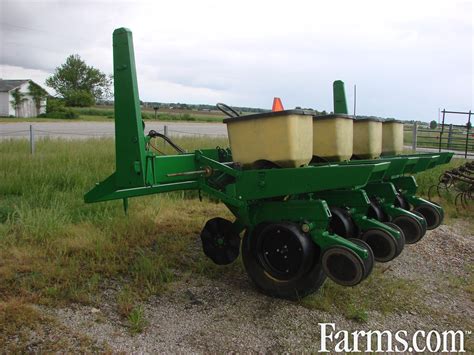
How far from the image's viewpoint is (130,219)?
18.0 ft

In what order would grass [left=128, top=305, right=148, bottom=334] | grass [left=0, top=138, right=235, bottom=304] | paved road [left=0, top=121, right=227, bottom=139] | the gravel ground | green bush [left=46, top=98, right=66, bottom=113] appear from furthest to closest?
green bush [left=46, top=98, right=66, bottom=113] < paved road [left=0, top=121, right=227, bottom=139] < grass [left=0, top=138, right=235, bottom=304] < grass [left=128, top=305, right=148, bottom=334] < the gravel ground

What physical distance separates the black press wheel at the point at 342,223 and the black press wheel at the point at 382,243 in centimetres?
12

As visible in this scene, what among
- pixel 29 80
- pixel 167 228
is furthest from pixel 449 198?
pixel 29 80

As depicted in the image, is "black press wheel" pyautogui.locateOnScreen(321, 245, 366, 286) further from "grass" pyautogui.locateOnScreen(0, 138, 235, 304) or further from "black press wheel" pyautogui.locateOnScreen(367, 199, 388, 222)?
"grass" pyautogui.locateOnScreen(0, 138, 235, 304)

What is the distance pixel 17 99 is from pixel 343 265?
49995 millimetres

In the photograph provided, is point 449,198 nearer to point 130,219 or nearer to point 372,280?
point 372,280

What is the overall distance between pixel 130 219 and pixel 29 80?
2083 inches

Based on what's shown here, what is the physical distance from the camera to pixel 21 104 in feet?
156

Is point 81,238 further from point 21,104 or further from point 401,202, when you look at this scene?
point 21,104

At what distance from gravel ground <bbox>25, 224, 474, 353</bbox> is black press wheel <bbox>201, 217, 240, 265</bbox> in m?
0.25

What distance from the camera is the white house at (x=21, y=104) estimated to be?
152 feet

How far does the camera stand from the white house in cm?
4622

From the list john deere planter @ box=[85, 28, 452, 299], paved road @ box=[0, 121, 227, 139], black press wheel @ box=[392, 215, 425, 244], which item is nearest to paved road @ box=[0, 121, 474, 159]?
paved road @ box=[0, 121, 227, 139]

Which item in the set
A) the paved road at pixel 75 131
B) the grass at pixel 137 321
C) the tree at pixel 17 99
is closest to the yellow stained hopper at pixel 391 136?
the grass at pixel 137 321
